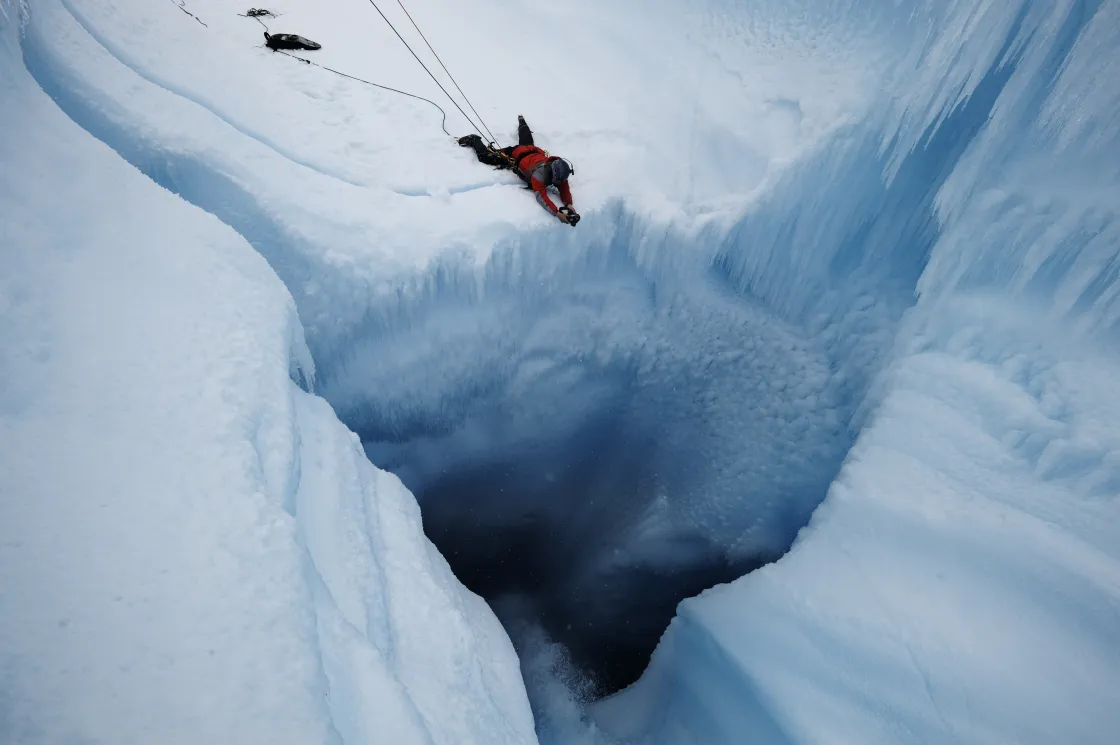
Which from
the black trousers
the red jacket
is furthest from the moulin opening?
the black trousers

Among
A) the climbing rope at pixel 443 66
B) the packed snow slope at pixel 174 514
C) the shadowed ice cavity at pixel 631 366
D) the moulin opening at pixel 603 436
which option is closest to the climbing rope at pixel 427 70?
the climbing rope at pixel 443 66

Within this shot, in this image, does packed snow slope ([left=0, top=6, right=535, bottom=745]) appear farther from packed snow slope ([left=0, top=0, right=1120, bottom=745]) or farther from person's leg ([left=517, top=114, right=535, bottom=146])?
person's leg ([left=517, top=114, right=535, bottom=146])

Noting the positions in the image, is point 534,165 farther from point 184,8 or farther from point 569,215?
point 184,8

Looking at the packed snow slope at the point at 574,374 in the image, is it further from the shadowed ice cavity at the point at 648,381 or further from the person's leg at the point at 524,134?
the person's leg at the point at 524,134

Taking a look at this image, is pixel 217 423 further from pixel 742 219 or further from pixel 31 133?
pixel 742 219

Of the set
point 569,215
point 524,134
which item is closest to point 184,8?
point 524,134

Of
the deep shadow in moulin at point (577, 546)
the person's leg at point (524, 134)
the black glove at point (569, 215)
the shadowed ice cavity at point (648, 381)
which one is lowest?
the deep shadow in moulin at point (577, 546)

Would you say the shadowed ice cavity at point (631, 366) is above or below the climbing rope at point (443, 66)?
below
